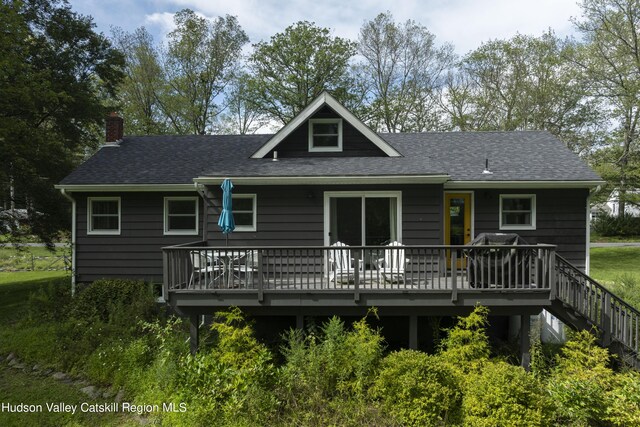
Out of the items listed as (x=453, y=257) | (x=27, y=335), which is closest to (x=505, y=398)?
(x=453, y=257)

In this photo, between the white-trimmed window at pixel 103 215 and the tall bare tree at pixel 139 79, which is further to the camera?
the tall bare tree at pixel 139 79

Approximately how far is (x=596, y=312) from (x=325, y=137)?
752 cm

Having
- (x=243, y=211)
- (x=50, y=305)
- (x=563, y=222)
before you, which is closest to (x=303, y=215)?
(x=243, y=211)

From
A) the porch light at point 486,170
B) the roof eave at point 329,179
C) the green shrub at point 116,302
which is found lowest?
the green shrub at point 116,302

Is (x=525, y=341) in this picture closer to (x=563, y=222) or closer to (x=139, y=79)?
(x=563, y=222)

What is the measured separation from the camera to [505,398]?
5176mm

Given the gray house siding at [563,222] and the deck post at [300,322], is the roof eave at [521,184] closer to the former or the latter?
the gray house siding at [563,222]

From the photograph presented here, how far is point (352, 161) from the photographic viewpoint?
970 cm

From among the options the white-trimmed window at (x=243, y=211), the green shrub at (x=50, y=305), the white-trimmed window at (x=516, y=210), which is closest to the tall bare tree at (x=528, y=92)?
the white-trimmed window at (x=516, y=210)

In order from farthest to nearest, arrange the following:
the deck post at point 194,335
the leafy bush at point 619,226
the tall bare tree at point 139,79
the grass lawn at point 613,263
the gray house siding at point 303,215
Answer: the leafy bush at point 619,226 → the tall bare tree at point 139,79 → the grass lawn at point 613,263 → the gray house siding at point 303,215 → the deck post at point 194,335

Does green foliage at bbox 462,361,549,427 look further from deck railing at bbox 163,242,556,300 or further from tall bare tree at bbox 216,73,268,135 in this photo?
tall bare tree at bbox 216,73,268,135

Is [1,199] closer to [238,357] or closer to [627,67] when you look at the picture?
[238,357]

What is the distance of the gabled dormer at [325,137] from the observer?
9961 mm

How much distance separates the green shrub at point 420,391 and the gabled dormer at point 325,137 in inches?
231
